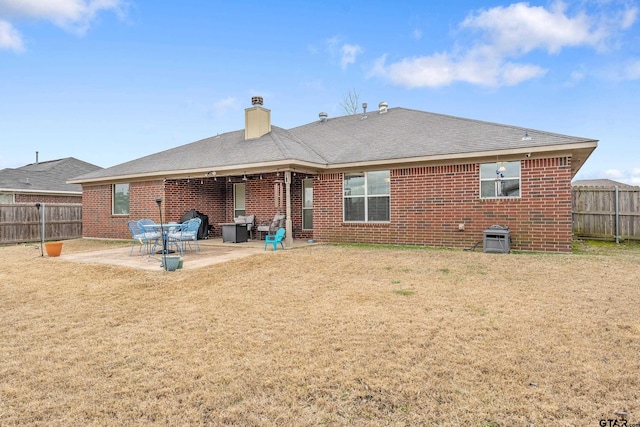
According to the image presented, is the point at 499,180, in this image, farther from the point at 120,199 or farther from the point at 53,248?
the point at 120,199

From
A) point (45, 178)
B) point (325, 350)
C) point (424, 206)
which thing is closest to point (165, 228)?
point (424, 206)

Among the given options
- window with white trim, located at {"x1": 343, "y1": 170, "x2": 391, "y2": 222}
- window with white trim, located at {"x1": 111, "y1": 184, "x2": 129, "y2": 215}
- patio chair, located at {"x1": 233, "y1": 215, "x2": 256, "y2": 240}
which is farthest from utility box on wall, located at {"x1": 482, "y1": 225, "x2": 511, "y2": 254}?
window with white trim, located at {"x1": 111, "y1": 184, "x2": 129, "y2": 215}

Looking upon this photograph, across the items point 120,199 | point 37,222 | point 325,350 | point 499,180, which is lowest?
point 325,350

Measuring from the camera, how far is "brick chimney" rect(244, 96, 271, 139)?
1515 centimetres

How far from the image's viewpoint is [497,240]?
31.4ft

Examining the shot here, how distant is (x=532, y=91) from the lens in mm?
17781

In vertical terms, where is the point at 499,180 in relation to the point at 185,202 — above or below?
above

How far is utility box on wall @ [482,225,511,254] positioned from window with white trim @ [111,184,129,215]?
13281 millimetres

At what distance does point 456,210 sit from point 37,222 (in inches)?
654

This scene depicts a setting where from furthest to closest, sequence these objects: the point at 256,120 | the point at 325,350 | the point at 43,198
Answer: the point at 43,198 < the point at 256,120 < the point at 325,350

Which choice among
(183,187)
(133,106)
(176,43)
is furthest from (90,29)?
(183,187)

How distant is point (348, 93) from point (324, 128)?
1520 cm

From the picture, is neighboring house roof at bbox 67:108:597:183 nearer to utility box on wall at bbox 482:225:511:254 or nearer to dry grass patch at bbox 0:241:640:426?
utility box on wall at bbox 482:225:511:254

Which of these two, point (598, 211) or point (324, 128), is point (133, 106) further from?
point (598, 211)
